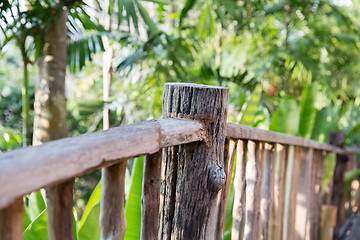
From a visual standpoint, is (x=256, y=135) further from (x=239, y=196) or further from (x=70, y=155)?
(x=70, y=155)

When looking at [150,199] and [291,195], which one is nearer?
[150,199]

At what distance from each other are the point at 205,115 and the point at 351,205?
3238 mm

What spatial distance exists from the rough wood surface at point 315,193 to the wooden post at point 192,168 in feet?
5.08

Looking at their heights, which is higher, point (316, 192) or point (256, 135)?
point (256, 135)

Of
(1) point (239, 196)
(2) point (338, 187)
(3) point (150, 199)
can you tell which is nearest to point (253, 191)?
(1) point (239, 196)

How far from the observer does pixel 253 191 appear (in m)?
1.27

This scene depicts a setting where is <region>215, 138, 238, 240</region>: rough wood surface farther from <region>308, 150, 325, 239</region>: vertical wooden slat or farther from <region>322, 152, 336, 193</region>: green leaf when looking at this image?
<region>322, 152, 336, 193</region>: green leaf

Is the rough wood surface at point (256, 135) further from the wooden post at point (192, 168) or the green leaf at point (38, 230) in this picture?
the green leaf at point (38, 230)

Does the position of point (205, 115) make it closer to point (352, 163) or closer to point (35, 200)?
point (35, 200)

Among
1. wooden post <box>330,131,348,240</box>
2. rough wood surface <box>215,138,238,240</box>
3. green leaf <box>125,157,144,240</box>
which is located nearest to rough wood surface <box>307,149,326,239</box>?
wooden post <box>330,131,348,240</box>

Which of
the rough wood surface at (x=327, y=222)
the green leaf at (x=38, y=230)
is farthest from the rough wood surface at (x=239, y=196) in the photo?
the rough wood surface at (x=327, y=222)

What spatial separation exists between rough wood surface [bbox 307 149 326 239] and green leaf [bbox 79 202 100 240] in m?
1.53

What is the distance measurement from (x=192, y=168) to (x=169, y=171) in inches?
2.3

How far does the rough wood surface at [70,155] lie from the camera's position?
0.38 m
